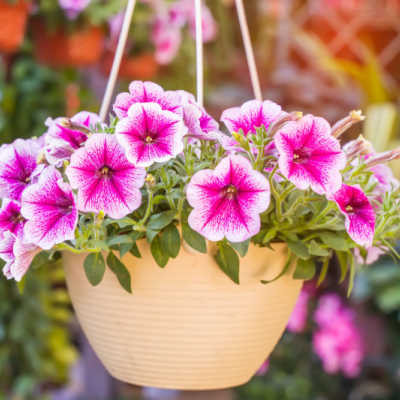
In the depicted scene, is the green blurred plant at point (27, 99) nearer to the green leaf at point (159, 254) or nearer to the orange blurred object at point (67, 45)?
the orange blurred object at point (67, 45)

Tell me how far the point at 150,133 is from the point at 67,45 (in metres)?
1.23

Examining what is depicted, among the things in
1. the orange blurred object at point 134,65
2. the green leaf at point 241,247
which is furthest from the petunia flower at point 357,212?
the orange blurred object at point 134,65

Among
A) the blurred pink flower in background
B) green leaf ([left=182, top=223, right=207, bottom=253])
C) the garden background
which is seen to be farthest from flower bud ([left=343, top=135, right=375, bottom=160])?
the blurred pink flower in background

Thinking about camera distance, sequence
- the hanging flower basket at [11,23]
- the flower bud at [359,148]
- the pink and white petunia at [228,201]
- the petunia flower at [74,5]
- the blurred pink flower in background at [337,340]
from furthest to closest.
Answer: the blurred pink flower in background at [337,340] < the petunia flower at [74,5] < the hanging flower basket at [11,23] < the flower bud at [359,148] < the pink and white petunia at [228,201]

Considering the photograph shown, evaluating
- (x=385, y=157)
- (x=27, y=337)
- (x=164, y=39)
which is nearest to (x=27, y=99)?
(x=164, y=39)

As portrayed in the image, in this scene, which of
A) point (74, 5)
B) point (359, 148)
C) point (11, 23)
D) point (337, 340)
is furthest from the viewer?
point (337, 340)

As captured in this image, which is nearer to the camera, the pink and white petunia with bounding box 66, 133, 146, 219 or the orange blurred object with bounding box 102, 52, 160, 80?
the pink and white petunia with bounding box 66, 133, 146, 219

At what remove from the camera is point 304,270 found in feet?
2.40

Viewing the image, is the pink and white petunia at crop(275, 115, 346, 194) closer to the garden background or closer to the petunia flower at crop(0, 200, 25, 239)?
the petunia flower at crop(0, 200, 25, 239)

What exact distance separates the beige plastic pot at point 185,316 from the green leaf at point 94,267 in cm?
3

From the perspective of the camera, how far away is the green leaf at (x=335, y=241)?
69 cm

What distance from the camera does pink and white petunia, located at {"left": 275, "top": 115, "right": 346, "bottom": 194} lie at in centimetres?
61

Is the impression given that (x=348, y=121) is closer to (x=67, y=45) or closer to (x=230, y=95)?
(x=67, y=45)

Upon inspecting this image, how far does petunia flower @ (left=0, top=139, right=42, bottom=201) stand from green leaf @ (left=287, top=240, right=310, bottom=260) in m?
0.31
